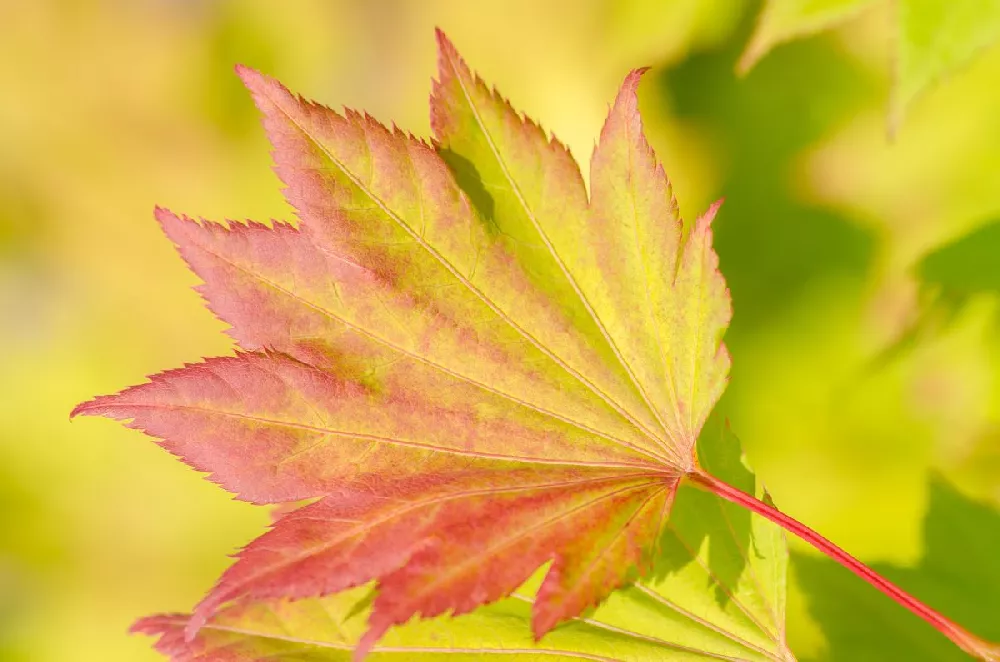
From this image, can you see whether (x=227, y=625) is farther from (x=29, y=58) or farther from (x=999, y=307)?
(x=29, y=58)

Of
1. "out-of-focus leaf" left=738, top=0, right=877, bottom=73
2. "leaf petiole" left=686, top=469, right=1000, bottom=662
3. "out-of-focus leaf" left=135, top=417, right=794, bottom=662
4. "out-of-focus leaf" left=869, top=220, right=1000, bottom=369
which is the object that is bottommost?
"out-of-focus leaf" left=135, top=417, right=794, bottom=662

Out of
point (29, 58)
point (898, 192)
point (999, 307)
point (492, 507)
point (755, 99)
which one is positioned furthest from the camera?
point (29, 58)

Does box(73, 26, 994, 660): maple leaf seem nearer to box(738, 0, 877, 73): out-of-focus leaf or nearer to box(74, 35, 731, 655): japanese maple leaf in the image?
box(74, 35, 731, 655): japanese maple leaf

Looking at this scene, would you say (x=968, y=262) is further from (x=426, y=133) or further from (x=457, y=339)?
(x=426, y=133)

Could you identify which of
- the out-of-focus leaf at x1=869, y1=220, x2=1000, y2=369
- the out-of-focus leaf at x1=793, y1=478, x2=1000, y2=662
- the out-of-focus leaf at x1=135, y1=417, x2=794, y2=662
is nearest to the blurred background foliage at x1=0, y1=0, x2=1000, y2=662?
the out-of-focus leaf at x1=869, y1=220, x2=1000, y2=369

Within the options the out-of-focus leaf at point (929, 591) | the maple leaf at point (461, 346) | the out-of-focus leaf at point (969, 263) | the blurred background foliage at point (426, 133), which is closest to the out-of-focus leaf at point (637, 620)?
the maple leaf at point (461, 346)

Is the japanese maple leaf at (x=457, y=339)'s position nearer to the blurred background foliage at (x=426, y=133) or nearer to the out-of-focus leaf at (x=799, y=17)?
the out-of-focus leaf at (x=799, y=17)

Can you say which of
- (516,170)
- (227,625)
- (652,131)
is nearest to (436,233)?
(516,170)

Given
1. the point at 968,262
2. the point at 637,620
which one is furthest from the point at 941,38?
the point at 637,620
